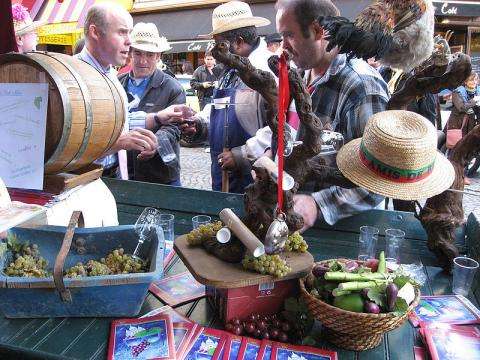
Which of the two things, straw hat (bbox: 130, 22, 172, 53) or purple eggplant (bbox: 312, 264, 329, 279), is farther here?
straw hat (bbox: 130, 22, 172, 53)

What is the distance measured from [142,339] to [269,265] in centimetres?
48

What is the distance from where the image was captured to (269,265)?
148 centimetres

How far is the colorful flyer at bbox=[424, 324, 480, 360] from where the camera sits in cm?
140

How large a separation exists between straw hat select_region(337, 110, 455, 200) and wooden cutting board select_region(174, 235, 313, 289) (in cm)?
41

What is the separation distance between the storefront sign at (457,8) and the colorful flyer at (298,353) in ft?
38.5

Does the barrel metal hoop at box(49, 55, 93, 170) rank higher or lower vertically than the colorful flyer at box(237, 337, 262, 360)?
higher

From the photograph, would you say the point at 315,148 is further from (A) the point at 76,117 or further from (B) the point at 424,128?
(A) the point at 76,117

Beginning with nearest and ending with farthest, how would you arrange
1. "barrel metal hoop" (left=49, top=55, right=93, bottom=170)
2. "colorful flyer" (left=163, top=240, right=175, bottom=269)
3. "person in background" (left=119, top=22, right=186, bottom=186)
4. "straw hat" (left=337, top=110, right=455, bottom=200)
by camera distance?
"straw hat" (left=337, top=110, right=455, bottom=200) → "barrel metal hoop" (left=49, top=55, right=93, bottom=170) → "colorful flyer" (left=163, top=240, right=175, bottom=269) → "person in background" (left=119, top=22, right=186, bottom=186)

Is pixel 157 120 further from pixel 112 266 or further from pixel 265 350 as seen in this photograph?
pixel 265 350

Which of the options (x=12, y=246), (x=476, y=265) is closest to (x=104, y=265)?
(x=12, y=246)

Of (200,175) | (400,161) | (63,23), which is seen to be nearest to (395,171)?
(400,161)

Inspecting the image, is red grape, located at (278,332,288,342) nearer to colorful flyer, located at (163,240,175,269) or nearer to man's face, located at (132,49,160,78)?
colorful flyer, located at (163,240,175,269)

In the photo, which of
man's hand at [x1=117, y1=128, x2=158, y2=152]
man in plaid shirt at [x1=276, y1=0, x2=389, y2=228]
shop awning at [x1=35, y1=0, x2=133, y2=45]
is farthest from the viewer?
shop awning at [x1=35, y1=0, x2=133, y2=45]

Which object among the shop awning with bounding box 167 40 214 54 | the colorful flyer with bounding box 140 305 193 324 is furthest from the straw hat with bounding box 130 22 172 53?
the shop awning with bounding box 167 40 214 54
